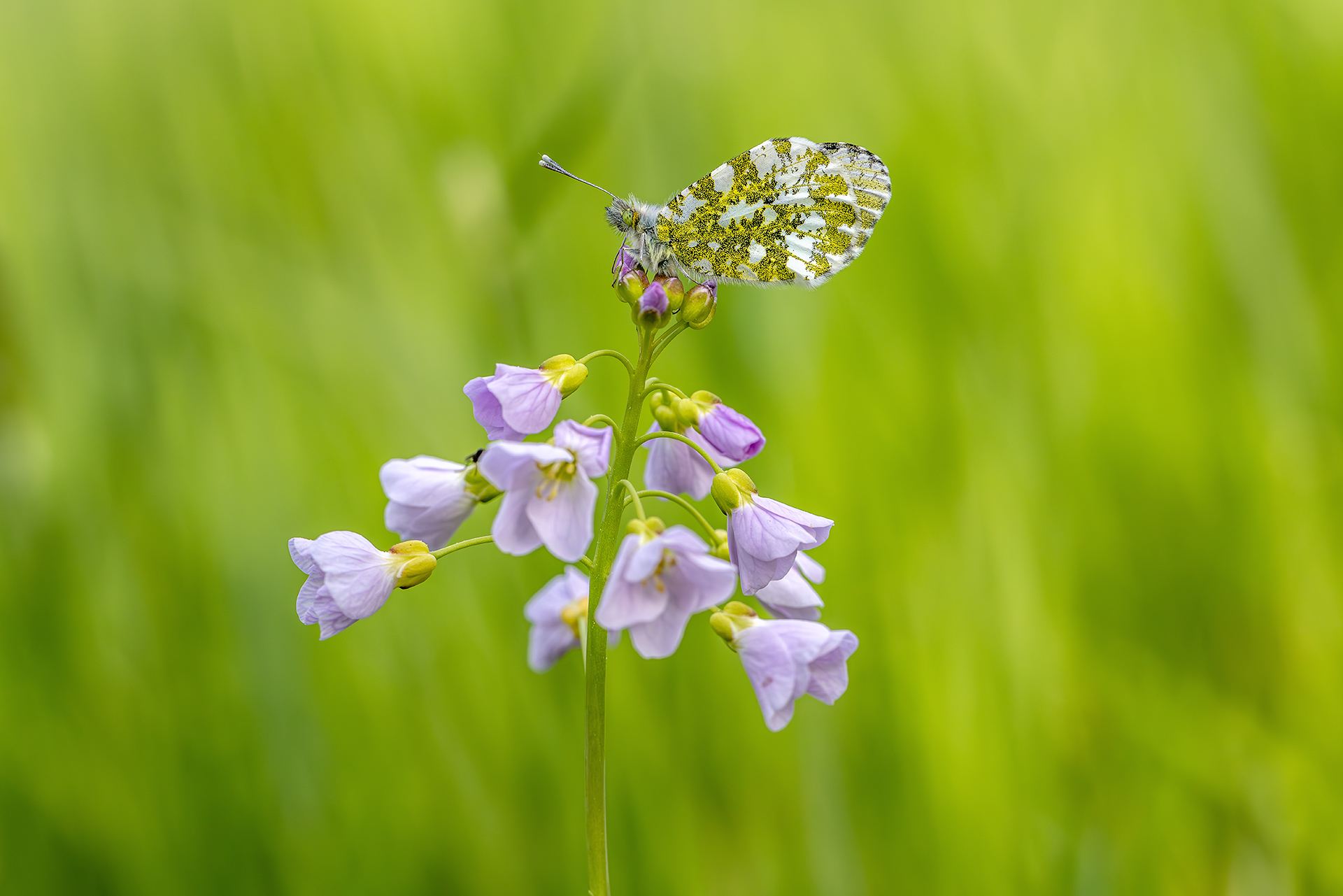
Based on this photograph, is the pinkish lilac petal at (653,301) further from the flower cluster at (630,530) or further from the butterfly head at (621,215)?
the butterfly head at (621,215)

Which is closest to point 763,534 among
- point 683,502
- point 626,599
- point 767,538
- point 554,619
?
point 767,538

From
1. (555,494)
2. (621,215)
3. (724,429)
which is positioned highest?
(621,215)

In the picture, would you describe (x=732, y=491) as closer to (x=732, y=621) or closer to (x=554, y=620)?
(x=732, y=621)

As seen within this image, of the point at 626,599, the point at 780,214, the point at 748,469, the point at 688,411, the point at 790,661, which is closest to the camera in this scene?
the point at 626,599

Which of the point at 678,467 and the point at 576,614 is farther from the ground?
the point at 678,467

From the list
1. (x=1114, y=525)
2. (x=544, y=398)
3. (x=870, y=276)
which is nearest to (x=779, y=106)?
(x=870, y=276)
